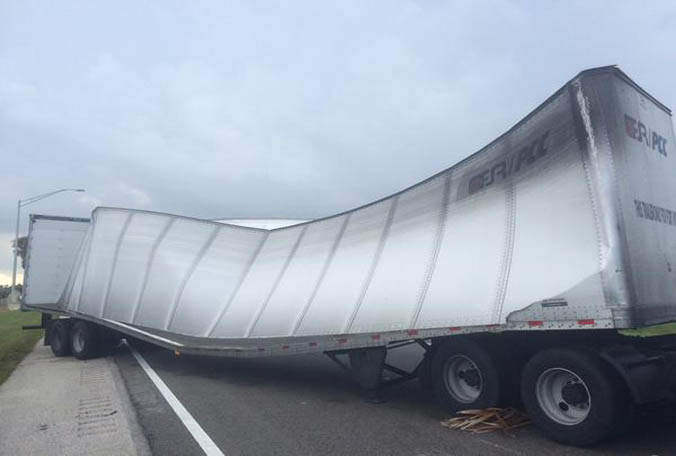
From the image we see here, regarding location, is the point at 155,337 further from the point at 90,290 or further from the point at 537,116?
the point at 537,116

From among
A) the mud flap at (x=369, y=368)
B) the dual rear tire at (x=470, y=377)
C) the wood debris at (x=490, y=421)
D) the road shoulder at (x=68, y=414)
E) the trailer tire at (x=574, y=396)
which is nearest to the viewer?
the trailer tire at (x=574, y=396)

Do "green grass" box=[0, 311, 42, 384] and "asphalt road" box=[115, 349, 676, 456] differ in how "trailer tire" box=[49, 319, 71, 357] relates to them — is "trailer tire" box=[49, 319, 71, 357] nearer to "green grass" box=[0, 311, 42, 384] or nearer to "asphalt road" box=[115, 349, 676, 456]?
"green grass" box=[0, 311, 42, 384]

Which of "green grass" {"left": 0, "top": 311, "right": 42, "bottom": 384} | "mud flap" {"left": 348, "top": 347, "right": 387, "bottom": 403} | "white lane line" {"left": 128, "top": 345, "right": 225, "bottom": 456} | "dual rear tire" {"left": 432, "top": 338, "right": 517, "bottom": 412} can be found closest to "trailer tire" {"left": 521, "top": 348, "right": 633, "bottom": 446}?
"dual rear tire" {"left": 432, "top": 338, "right": 517, "bottom": 412}

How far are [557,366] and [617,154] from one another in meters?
2.31

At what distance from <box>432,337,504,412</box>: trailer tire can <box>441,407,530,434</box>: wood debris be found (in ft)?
0.31

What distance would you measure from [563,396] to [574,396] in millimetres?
136

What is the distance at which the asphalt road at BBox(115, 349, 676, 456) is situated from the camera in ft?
18.9

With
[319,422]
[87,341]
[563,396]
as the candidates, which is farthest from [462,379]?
[87,341]

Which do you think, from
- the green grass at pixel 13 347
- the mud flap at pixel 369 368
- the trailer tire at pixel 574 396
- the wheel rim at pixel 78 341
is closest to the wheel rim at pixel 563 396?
the trailer tire at pixel 574 396

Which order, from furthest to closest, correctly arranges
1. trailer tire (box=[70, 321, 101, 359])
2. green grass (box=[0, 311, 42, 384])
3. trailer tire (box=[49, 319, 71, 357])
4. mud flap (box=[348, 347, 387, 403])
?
1. trailer tire (box=[49, 319, 71, 357])
2. trailer tire (box=[70, 321, 101, 359])
3. green grass (box=[0, 311, 42, 384])
4. mud flap (box=[348, 347, 387, 403])

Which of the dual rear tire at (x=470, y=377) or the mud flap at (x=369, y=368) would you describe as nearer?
the dual rear tire at (x=470, y=377)

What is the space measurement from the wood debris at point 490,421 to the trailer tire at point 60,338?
1130 cm

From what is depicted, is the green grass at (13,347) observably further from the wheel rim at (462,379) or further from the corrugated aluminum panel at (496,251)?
the wheel rim at (462,379)

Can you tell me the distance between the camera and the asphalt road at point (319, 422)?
5.75 meters
